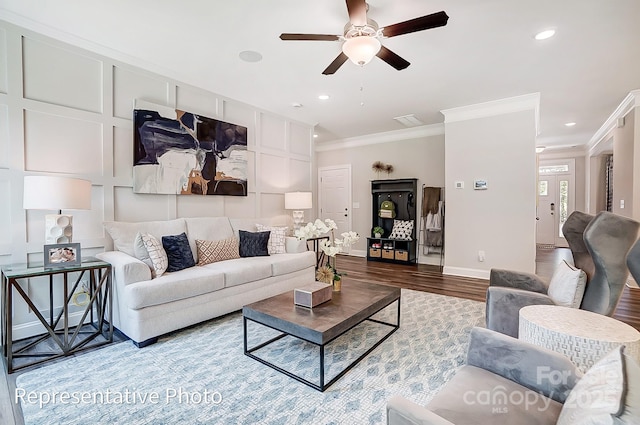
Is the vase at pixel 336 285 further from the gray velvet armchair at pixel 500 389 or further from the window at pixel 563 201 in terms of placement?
the window at pixel 563 201

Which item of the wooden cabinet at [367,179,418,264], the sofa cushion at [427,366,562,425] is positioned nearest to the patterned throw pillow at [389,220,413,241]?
the wooden cabinet at [367,179,418,264]

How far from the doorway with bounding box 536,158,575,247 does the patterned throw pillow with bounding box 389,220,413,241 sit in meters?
5.03

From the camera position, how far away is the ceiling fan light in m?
2.28

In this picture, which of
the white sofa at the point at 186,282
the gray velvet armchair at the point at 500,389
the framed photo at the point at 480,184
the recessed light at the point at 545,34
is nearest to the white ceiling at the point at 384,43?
the recessed light at the point at 545,34

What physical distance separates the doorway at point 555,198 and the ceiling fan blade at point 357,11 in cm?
885

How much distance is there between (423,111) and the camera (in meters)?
4.98

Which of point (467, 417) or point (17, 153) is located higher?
point (17, 153)

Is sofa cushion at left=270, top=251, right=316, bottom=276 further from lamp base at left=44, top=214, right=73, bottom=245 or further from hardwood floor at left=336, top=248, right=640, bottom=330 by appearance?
lamp base at left=44, top=214, right=73, bottom=245

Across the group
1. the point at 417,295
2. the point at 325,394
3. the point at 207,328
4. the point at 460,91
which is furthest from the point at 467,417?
the point at 460,91

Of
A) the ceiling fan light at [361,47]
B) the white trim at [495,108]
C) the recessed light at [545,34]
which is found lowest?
the ceiling fan light at [361,47]

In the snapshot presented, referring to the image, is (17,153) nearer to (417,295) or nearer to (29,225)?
(29,225)

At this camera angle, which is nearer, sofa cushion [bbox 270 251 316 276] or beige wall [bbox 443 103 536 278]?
sofa cushion [bbox 270 251 316 276]

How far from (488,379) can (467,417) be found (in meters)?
0.29

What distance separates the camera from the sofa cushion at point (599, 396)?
0.66m
